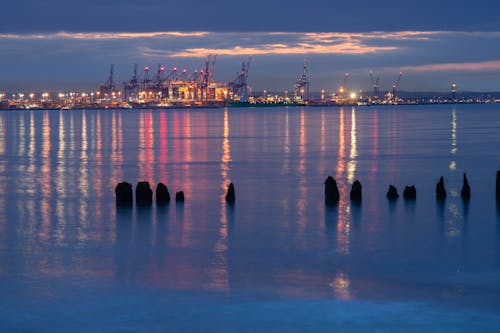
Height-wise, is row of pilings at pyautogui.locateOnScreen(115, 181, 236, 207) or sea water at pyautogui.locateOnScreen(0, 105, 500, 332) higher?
row of pilings at pyautogui.locateOnScreen(115, 181, 236, 207)

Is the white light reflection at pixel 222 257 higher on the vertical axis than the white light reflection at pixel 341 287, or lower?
higher

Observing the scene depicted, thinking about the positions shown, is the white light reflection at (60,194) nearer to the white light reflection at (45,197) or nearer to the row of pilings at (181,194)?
the white light reflection at (45,197)

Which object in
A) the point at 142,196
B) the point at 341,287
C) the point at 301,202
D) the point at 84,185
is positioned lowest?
the point at 341,287

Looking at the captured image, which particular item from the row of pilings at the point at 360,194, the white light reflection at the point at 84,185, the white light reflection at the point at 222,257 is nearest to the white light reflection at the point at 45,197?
the white light reflection at the point at 84,185

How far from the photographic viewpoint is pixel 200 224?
14477 mm

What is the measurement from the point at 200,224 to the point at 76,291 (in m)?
4.98

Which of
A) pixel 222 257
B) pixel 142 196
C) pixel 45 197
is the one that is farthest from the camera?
pixel 45 197

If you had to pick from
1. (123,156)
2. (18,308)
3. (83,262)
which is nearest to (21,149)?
(123,156)

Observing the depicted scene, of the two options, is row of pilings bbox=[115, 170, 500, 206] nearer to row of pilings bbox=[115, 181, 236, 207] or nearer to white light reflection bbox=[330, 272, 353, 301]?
row of pilings bbox=[115, 181, 236, 207]

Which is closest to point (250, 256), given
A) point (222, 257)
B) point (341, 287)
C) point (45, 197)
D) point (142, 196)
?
point (222, 257)

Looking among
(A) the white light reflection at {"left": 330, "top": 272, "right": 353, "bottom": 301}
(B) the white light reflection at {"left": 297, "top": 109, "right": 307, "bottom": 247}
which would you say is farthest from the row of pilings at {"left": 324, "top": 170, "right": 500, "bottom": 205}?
(A) the white light reflection at {"left": 330, "top": 272, "right": 353, "bottom": 301}

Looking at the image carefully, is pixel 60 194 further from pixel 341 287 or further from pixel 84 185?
pixel 341 287

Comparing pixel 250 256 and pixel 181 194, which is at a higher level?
pixel 181 194

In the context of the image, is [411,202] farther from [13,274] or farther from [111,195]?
[13,274]
